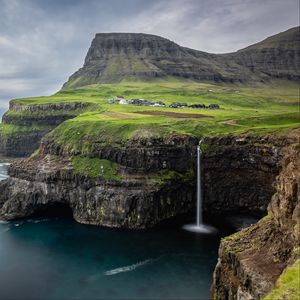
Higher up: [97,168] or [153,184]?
[97,168]

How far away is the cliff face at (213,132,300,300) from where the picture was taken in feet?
101

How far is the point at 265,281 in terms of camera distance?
30094 mm

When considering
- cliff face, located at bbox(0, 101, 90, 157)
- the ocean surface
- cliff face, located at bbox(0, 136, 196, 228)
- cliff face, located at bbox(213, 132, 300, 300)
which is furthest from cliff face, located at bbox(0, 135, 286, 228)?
cliff face, located at bbox(0, 101, 90, 157)

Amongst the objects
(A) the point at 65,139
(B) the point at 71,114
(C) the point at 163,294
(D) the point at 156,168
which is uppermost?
(B) the point at 71,114

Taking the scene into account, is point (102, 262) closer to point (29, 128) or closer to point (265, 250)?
point (265, 250)

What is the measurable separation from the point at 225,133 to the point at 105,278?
4136 cm

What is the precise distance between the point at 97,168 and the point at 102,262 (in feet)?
88.4

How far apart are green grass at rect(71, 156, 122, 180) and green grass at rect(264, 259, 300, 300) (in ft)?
194

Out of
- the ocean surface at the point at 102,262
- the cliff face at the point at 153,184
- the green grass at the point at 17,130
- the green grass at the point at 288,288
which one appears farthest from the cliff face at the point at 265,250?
the green grass at the point at 17,130

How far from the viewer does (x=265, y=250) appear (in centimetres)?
3462

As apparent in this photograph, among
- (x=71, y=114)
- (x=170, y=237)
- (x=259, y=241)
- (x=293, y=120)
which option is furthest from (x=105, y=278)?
(x=71, y=114)

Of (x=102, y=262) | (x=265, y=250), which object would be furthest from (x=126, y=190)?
(x=265, y=250)

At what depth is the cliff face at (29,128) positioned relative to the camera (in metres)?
170

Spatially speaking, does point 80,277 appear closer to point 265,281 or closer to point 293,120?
point 265,281
